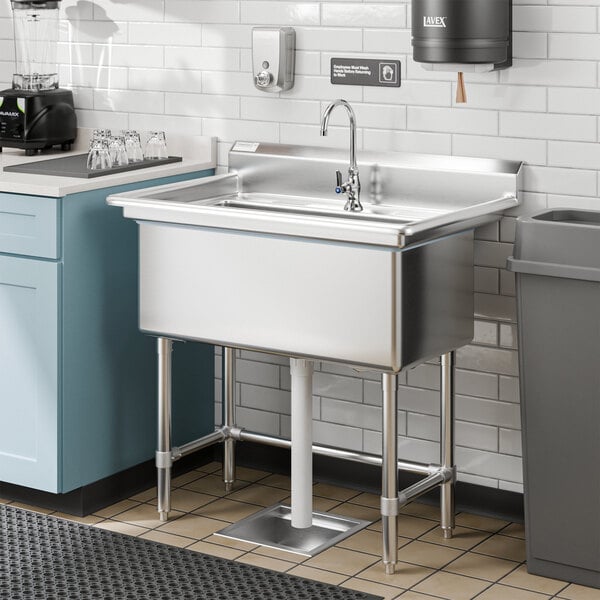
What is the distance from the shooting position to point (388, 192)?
3.86 meters

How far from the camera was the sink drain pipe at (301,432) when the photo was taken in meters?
3.61

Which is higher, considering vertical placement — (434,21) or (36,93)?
(434,21)

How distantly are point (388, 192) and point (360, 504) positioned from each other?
0.99m

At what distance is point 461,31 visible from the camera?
11.3 ft

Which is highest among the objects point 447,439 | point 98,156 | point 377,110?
point 377,110

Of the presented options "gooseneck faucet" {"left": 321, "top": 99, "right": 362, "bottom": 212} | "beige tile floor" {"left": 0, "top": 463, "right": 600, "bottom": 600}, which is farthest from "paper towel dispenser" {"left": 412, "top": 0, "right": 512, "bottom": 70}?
"beige tile floor" {"left": 0, "top": 463, "right": 600, "bottom": 600}

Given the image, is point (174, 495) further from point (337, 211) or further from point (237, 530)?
point (337, 211)

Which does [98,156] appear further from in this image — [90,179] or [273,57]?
[273,57]

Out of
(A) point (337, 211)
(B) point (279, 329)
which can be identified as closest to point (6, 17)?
(A) point (337, 211)

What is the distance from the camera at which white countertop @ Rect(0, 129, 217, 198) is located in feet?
12.1

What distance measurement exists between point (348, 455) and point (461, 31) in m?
1.27

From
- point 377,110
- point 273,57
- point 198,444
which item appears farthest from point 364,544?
point 273,57

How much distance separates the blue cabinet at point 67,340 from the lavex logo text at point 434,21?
104 centimetres

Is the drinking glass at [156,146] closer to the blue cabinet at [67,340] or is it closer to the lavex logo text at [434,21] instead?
the blue cabinet at [67,340]
